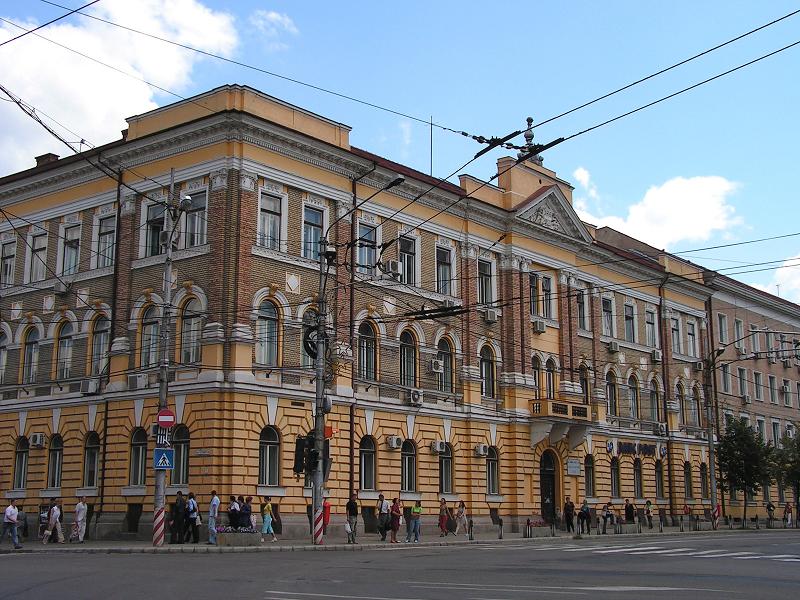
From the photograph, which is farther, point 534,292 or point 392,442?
point 534,292

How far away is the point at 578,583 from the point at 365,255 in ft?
76.3

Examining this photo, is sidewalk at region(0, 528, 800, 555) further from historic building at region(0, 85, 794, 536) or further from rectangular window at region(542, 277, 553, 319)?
rectangular window at region(542, 277, 553, 319)

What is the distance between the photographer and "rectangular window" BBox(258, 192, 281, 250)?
114 ft

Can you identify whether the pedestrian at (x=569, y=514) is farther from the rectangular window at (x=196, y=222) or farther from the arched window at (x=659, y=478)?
the rectangular window at (x=196, y=222)

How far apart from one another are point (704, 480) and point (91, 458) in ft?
119

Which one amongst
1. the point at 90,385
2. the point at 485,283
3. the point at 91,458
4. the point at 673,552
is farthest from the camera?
the point at 485,283

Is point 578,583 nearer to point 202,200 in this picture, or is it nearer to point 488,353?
point 202,200

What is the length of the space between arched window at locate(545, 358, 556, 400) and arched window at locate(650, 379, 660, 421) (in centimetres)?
1000

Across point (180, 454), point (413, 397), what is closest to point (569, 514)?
point (413, 397)

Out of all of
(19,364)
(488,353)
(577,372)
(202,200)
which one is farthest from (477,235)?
(19,364)

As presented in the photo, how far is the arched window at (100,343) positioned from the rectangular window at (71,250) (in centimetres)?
271

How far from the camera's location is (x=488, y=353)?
43.8 meters

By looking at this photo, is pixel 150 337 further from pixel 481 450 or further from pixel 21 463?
pixel 481 450

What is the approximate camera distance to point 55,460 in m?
37.2
